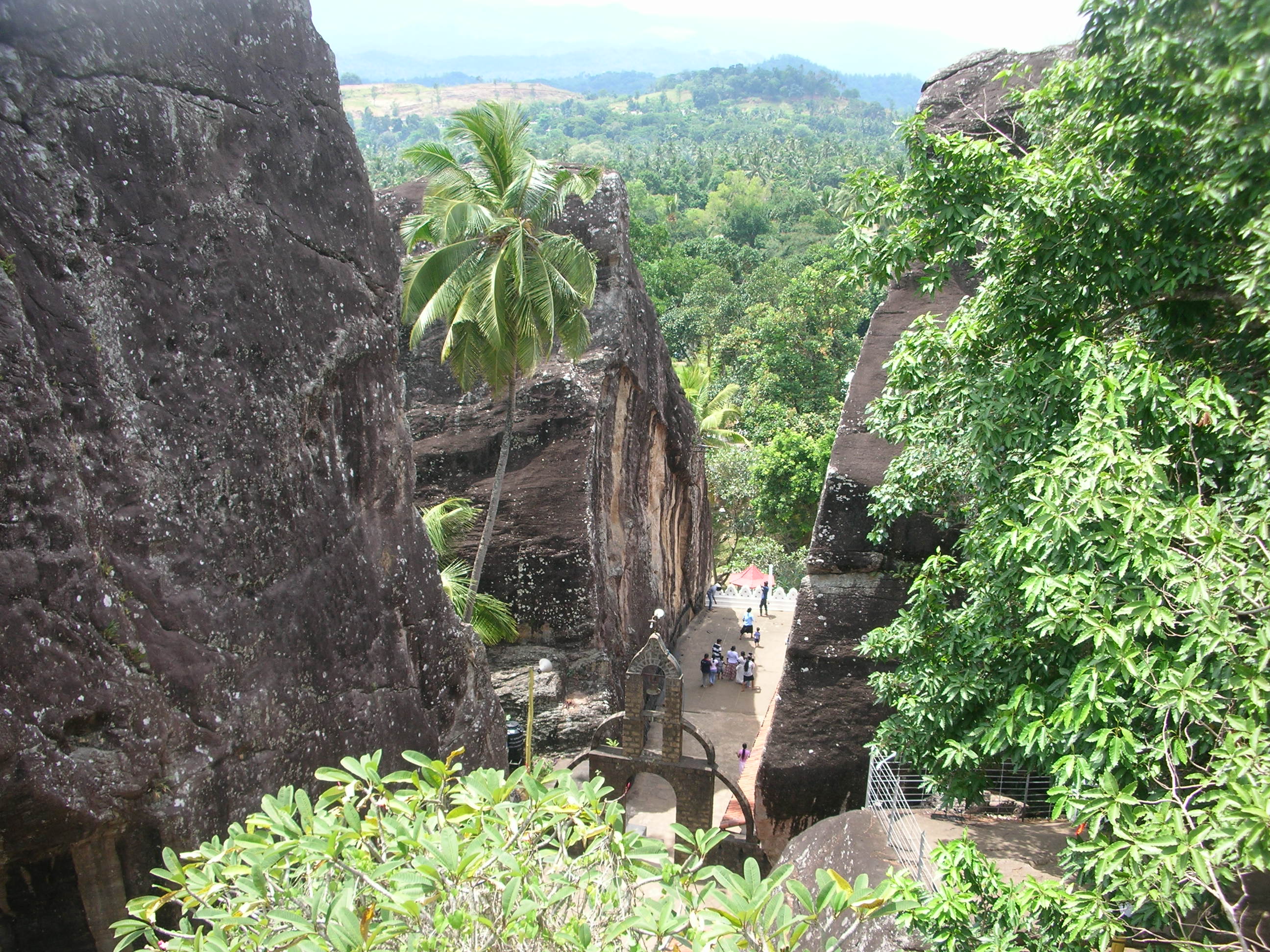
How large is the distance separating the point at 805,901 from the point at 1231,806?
2441 millimetres

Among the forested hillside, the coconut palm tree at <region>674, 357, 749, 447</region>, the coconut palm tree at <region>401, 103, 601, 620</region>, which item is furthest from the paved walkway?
the coconut palm tree at <region>674, 357, 749, 447</region>

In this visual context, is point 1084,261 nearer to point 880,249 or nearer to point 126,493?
point 880,249

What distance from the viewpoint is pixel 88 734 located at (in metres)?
6.53

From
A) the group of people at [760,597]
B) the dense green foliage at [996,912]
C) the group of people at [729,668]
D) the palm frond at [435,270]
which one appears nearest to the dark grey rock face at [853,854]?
the dense green foliage at [996,912]

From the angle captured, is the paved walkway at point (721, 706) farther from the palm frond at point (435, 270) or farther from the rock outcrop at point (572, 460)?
the palm frond at point (435, 270)

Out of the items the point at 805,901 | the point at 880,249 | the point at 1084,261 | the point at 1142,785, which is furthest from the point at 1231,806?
the point at 880,249

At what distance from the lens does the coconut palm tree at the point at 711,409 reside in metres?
34.6

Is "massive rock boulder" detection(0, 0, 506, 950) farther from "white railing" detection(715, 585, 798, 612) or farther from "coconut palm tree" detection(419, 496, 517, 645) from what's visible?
"white railing" detection(715, 585, 798, 612)

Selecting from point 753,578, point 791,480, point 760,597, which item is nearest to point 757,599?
point 760,597

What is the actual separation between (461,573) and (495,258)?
18.4ft

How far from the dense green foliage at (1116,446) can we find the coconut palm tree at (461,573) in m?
9.41

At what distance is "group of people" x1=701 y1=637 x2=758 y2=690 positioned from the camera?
21.7 meters

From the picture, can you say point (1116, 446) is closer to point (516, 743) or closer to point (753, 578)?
point (516, 743)

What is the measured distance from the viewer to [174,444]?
23.9 ft
